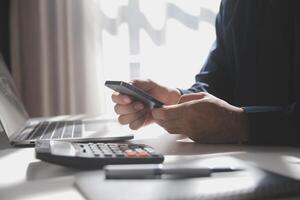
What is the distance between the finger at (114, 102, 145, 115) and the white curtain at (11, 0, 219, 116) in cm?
84

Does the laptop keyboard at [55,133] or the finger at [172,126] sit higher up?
the finger at [172,126]

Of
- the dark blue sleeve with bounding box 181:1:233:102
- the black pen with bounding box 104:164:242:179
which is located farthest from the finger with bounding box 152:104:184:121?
the dark blue sleeve with bounding box 181:1:233:102

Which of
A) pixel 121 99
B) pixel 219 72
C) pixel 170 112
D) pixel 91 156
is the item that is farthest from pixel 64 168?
pixel 219 72

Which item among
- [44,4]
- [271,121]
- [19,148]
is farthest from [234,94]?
[44,4]

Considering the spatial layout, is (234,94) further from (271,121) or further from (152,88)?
(271,121)

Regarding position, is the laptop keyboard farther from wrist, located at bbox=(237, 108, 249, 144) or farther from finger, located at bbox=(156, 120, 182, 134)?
wrist, located at bbox=(237, 108, 249, 144)

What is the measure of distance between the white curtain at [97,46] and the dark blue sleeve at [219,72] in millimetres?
664

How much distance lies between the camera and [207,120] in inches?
26.7

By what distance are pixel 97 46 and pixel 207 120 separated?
3.70ft

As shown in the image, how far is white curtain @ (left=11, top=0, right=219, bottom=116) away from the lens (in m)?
1.70

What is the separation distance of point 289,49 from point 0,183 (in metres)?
0.67

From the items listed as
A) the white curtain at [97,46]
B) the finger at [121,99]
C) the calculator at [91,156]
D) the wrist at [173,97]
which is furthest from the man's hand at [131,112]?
the white curtain at [97,46]

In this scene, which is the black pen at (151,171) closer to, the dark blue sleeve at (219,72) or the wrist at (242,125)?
the wrist at (242,125)

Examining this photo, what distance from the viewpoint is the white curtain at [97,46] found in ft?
5.56
